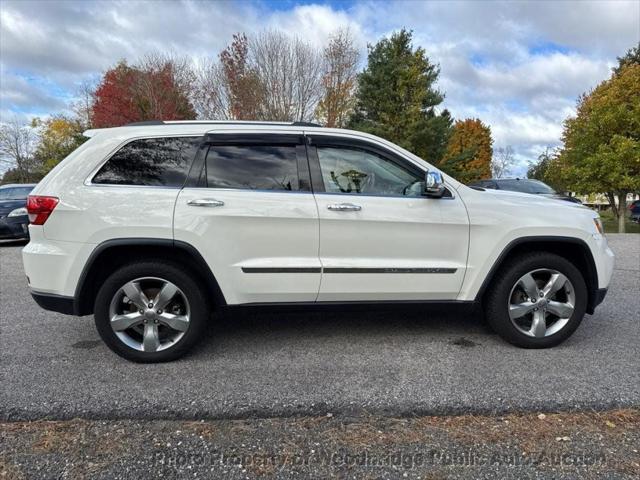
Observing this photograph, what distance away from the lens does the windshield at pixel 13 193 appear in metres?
10.3

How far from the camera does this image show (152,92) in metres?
21.2

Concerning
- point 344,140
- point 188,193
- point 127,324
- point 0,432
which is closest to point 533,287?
point 344,140

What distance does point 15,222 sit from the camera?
9.62 meters

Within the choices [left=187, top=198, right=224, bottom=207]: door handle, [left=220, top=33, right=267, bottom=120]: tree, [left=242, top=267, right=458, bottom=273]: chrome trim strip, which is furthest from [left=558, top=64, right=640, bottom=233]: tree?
[left=187, top=198, right=224, bottom=207]: door handle

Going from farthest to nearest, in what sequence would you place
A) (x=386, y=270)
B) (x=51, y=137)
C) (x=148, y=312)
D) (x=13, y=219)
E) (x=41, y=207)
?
(x=51, y=137), (x=13, y=219), (x=386, y=270), (x=148, y=312), (x=41, y=207)

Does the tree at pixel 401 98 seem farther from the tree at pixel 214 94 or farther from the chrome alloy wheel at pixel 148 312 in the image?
the chrome alloy wheel at pixel 148 312

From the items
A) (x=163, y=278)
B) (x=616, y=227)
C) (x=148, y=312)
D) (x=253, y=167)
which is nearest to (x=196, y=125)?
(x=253, y=167)

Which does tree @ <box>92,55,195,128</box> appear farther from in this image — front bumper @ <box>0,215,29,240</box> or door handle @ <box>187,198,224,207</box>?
door handle @ <box>187,198,224,207</box>

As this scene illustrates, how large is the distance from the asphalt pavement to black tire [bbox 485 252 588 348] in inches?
4.7

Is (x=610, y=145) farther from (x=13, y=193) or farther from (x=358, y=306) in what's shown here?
(x=13, y=193)

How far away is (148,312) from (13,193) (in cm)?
1002

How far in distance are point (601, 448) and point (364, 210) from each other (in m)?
2.06

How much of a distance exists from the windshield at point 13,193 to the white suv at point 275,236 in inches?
357

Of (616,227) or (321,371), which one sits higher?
(616,227)
